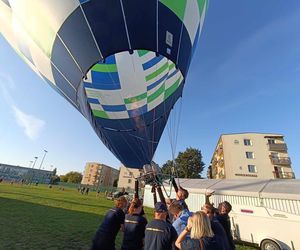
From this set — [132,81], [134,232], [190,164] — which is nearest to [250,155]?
[190,164]

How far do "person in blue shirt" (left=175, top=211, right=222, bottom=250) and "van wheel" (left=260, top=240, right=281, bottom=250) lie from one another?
5.62 m

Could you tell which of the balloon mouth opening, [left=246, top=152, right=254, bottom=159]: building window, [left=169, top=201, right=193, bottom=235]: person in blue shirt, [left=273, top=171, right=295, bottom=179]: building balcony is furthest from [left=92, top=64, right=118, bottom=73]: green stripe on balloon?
[left=273, top=171, right=295, bottom=179]: building balcony

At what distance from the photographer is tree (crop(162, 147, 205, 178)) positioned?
40.2 metres

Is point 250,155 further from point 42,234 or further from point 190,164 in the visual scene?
point 42,234

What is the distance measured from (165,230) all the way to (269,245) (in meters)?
5.98

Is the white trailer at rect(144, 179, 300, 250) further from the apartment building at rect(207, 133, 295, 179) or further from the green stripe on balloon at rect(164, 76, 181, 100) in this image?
the apartment building at rect(207, 133, 295, 179)

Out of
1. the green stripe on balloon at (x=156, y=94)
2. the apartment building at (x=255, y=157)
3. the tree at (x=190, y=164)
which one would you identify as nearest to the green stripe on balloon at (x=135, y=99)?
the green stripe on balloon at (x=156, y=94)

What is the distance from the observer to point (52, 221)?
8.02 metres

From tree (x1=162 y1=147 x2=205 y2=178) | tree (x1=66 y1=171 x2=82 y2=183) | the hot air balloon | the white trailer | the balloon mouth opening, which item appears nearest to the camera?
the hot air balloon

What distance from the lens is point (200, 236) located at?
2521 millimetres

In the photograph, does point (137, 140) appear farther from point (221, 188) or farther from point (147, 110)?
point (221, 188)

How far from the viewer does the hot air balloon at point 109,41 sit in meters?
4.82

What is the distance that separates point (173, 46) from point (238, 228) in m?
6.91

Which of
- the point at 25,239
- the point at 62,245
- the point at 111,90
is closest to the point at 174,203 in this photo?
the point at 62,245
